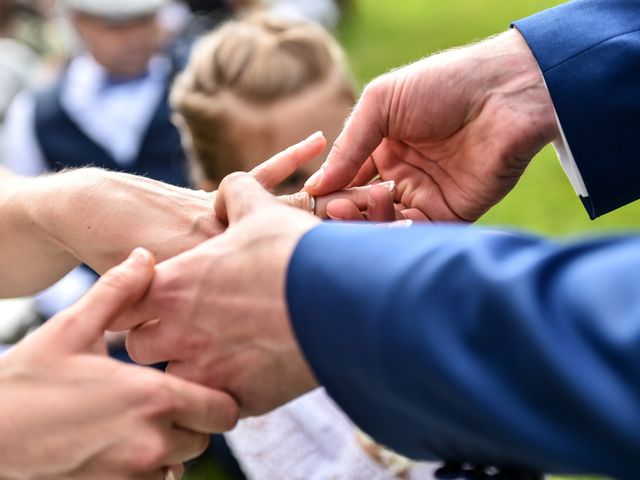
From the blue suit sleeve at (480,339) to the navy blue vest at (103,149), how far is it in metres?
2.64

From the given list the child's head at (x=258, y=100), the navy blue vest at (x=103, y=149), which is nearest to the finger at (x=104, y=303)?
the child's head at (x=258, y=100)

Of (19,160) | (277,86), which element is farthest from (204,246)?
(19,160)

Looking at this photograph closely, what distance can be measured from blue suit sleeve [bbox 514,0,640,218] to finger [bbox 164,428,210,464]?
2.83ft

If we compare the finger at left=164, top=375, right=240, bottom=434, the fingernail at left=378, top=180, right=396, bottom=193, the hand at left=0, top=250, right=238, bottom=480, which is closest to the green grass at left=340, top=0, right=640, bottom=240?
the fingernail at left=378, top=180, right=396, bottom=193

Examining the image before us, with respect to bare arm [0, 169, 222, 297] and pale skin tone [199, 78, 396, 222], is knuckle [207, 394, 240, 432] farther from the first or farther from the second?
pale skin tone [199, 78, 396, 222]

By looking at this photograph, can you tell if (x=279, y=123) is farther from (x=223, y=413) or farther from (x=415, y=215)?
(x=223, y=413)

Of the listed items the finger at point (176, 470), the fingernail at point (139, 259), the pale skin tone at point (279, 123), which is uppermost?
the fingernail at point (139, 259)

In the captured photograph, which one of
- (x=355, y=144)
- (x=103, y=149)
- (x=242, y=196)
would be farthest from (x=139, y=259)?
(x=103, y=149)

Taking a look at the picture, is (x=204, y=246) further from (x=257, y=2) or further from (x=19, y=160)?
(x=257, y=2)

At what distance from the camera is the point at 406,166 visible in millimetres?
1741

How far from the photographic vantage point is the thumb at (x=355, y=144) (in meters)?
1.60

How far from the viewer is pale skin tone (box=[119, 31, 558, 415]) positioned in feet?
3.96

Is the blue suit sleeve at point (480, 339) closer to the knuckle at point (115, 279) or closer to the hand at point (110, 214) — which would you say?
the knuckle at point (115, 279)

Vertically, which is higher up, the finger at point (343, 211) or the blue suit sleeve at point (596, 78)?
the blue suit sleeve at point (596, 78)
